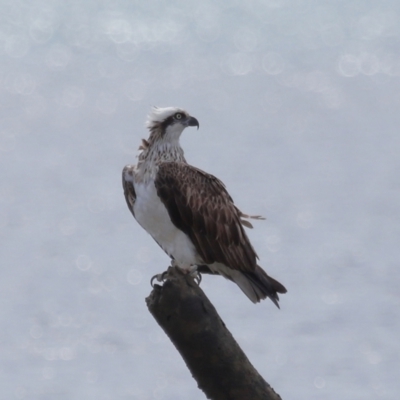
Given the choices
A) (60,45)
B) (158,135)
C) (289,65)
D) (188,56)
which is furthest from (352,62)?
(158,135)

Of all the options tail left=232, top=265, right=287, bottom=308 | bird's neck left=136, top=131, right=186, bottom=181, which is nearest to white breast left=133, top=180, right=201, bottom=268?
bird's neck left=136, top=131, right=186, bottom=181

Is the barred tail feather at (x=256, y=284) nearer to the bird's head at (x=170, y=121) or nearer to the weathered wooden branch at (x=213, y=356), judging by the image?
the bird's head at (x=170, y=121)

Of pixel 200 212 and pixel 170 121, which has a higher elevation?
pixel 170 121

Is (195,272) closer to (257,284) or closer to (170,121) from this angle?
(257,284)

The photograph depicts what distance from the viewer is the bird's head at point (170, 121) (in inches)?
398

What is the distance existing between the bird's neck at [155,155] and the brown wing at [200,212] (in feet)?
0.39

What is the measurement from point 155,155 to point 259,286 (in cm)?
141

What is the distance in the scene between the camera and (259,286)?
9.09m

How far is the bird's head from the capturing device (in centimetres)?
1010

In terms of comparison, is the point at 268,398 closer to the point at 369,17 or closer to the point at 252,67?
the point at 252,67

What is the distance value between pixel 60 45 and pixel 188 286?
5308 cm

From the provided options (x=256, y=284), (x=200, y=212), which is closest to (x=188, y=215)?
(x=200, y=212)

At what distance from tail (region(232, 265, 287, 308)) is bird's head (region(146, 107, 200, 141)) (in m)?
1.35

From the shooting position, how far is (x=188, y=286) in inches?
277
